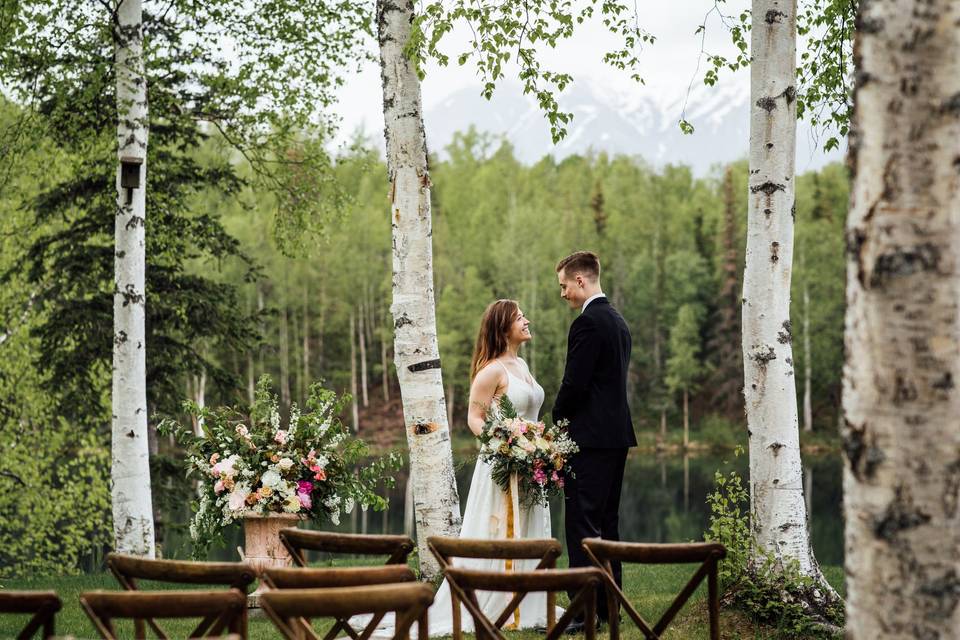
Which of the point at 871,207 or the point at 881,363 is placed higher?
the point at 871,207

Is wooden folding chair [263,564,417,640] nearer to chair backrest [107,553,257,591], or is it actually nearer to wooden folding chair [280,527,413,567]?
chair backrest [107,553,257,591]

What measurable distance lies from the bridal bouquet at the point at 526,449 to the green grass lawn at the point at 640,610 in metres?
0.90

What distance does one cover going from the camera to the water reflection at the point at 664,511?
19.1 metres

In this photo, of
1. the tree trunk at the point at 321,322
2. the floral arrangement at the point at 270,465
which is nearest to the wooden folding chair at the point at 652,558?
the floral arrangement at the point at 270,465

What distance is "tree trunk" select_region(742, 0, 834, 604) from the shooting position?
254 inches

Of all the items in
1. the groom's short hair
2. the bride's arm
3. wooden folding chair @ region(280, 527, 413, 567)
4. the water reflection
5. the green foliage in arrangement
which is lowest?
the water reflection

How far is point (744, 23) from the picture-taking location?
26.4 ft

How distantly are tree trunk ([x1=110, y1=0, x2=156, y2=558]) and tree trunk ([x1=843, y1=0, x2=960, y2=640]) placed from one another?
7.63m

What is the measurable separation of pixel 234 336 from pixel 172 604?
10440 mm

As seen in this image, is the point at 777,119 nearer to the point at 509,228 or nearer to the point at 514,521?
the point at 514,521

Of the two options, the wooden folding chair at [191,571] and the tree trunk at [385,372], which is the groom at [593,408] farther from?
the tree trunk at [385,372]

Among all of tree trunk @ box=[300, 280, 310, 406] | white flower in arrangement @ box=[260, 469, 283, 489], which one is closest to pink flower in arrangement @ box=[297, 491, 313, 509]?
white flower in arrangement @ box=[260, 469, 283, 489]

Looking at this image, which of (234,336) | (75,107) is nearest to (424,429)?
(75,107)

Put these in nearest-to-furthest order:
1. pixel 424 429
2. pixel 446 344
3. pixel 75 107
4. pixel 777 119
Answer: pixel 777 119 < pixel 424 429 < pixel 75 107 < pixel 446 344
